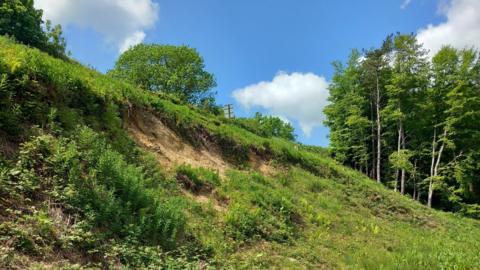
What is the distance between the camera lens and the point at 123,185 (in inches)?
289

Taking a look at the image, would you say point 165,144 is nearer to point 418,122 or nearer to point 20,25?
point 20,25

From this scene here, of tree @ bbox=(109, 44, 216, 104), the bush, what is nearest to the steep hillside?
the bush

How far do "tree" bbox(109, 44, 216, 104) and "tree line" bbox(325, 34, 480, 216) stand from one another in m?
17.9

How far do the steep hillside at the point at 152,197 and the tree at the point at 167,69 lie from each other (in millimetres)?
29067

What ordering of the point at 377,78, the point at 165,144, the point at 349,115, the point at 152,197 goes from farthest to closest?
the point at 349,115 < the point at 377,78 < the point at 165,144 < the point at 152,197

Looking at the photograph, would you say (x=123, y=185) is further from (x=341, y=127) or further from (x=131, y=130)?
(x=341, y=127)

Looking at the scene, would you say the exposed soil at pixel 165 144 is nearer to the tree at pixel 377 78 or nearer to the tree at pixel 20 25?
the tree at pixel 20 25

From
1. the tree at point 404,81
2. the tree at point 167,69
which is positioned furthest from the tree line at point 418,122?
the tree at point 167,69

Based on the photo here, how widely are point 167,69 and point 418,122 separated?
26560 millimetres

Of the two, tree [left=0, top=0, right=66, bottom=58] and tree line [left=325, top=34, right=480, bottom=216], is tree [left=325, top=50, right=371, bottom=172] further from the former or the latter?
tree [left=0, top=0, right=66, bottom=58]

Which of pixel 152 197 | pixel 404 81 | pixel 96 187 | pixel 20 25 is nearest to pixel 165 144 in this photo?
pixel 152 197

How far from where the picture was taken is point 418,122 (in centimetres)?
3075

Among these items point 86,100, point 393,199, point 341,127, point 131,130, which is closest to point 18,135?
point 86,100

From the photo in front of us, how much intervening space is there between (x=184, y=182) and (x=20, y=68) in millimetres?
4810
